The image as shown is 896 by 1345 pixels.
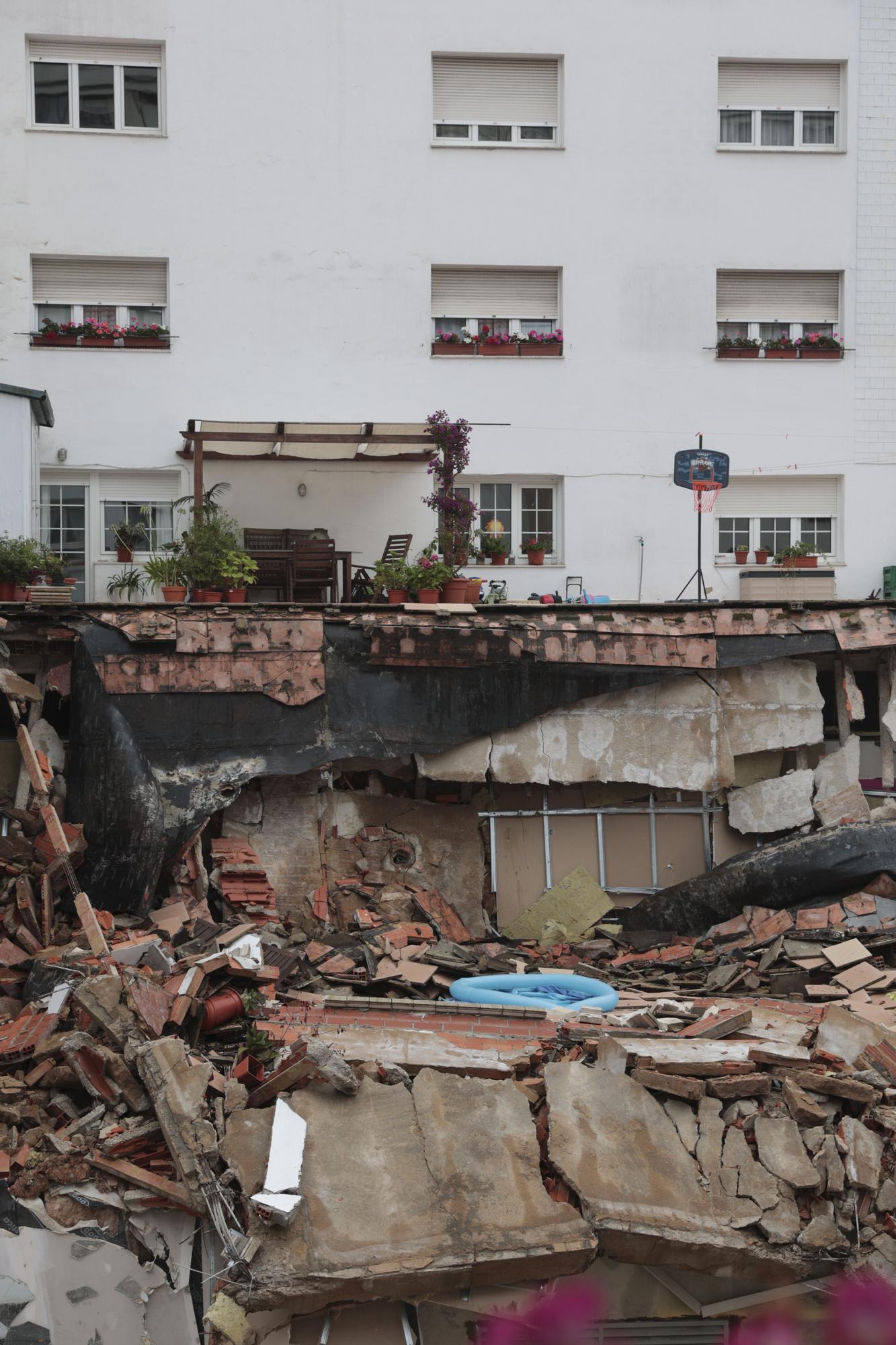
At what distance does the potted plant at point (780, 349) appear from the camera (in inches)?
684

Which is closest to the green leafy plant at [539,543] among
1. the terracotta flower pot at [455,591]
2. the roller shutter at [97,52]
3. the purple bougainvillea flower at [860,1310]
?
the terracotta flower pot at [455,591]

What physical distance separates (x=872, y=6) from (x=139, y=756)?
14.7 meters

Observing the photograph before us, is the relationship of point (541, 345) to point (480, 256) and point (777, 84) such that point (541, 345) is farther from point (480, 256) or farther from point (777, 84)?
point (777, 84)

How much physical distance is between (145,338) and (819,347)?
30.9ft

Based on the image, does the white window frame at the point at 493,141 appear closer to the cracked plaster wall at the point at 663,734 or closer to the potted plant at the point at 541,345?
the potted plant at the point at 541,345

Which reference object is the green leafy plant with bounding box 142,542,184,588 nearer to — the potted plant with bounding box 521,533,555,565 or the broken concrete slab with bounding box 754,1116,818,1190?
the potted plant with bounding box 521,533,555,565

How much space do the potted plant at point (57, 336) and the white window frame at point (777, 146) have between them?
30.6 ft

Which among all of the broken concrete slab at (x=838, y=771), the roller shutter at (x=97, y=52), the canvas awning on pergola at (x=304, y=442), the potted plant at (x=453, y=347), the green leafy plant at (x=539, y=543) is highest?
the roller shutter at (x=97, y=52)

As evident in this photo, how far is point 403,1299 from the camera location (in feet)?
23.7

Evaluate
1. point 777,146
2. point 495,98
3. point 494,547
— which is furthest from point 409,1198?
point 777,146

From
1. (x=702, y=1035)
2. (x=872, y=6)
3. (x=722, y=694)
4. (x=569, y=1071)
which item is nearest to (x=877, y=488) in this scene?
(x=722, y=694)

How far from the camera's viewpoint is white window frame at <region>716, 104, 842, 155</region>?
683 inches

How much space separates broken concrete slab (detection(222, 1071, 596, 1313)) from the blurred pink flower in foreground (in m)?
0.18

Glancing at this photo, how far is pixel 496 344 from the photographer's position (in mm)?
17047
